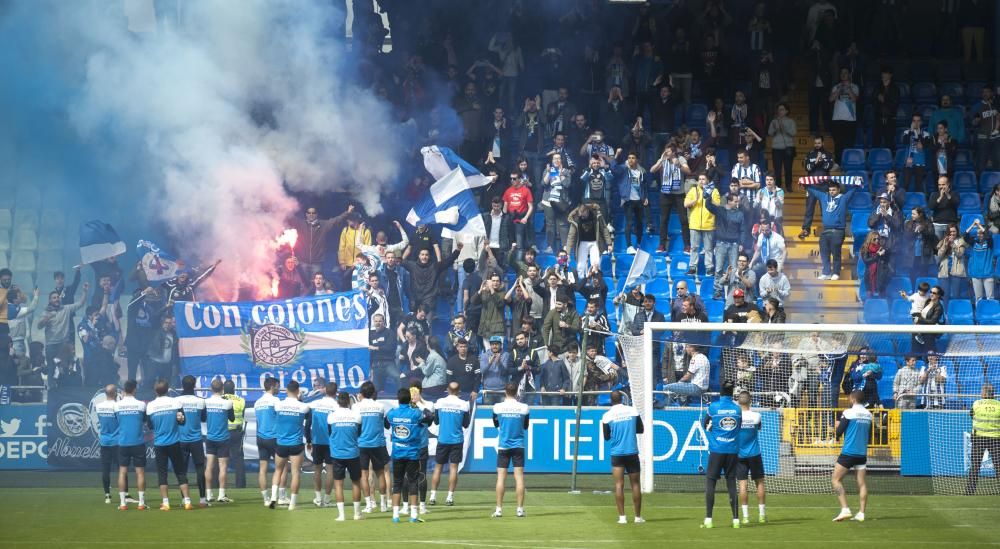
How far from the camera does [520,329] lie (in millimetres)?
21734

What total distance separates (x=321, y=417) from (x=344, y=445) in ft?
4.01

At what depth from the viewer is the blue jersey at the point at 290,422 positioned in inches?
674

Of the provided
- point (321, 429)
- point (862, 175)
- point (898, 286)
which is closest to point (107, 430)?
point (321, 429)

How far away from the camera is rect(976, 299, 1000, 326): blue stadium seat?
23.1 metres

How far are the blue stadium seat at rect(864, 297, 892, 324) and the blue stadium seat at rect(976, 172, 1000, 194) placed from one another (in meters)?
3.92

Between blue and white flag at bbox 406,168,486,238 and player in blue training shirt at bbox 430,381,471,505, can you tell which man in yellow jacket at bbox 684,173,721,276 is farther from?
player in blue training shirt at bbox 430,381,471,505

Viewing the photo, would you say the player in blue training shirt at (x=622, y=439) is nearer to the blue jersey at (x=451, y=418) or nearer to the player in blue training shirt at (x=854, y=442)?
the blue jersey at (x=451, y=418)

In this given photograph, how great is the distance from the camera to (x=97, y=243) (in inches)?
919

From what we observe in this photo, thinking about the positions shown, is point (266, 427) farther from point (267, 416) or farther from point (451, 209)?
point (451, 209)

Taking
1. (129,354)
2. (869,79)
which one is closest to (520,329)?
(129,354)

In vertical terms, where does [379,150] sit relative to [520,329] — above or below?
above

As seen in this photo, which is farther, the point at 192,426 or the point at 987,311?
the point at 987,311

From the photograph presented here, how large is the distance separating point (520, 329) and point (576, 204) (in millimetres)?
3446

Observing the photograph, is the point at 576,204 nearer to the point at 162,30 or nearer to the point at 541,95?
the point at 541,95
